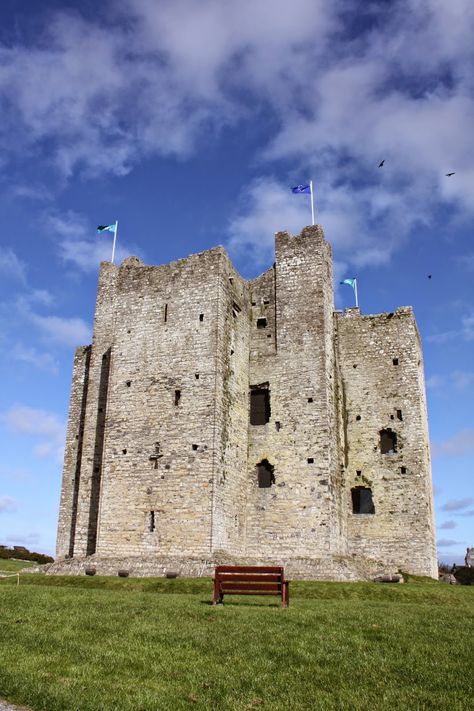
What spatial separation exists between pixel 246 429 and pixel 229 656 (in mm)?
19090

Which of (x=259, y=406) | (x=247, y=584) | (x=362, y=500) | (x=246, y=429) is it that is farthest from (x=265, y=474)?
(x=247, y=584)

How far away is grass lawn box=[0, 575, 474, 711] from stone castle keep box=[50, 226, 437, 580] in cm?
992

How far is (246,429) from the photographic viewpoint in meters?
28.1

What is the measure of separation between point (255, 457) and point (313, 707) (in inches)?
815

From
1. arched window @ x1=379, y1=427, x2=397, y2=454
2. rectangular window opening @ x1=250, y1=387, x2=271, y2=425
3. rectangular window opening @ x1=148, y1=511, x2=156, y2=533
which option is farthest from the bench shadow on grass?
arched window @ x1=379, y1=427, x2=397, y2=454

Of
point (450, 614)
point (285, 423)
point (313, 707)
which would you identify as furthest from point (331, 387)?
point (313, 707)

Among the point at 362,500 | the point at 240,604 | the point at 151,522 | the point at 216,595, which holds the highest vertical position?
the point at 362,500

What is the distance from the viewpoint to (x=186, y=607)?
44.1ft

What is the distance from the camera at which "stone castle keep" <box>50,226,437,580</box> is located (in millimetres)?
24938

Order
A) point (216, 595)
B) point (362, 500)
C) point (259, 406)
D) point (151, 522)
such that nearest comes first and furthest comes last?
point (216, 595) < point (151, 522) < point (259, 406) < point (362, 500)

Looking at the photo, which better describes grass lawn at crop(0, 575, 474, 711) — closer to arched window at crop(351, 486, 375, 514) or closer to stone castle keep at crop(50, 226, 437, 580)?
stone castle keep at crop(50, 226, 437, 580)

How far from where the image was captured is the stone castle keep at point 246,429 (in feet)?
81.8

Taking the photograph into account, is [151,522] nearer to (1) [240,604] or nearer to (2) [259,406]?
(2) [259,406]

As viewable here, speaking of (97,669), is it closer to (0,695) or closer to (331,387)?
(0,695)
